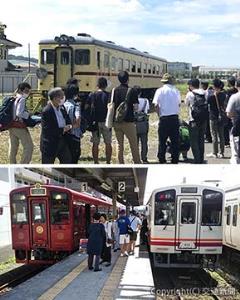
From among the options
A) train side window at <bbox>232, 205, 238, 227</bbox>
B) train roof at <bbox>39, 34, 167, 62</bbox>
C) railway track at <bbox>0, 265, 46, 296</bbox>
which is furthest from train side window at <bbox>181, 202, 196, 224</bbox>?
train roof at <bbox>39, 34, 167, 62</bbox>

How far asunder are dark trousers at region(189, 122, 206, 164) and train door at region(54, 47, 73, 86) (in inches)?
305

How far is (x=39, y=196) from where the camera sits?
8.41 meters

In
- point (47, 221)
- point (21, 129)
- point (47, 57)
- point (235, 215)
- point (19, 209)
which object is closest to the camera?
point (21, 129)

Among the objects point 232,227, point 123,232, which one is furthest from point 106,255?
point 232,227

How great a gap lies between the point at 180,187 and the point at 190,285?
131 cm

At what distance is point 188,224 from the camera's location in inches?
297

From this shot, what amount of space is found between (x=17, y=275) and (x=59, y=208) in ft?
3.98

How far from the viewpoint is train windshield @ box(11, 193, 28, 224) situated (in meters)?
7.77

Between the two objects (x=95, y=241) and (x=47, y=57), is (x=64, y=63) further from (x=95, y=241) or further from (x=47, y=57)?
(x=95, y=241)

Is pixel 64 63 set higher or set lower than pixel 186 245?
higher

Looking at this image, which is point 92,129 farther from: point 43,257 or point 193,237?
point 43,257

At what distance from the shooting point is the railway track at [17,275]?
8309mm

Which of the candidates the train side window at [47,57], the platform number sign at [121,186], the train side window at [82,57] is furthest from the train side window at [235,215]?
the train side window at [47,57]

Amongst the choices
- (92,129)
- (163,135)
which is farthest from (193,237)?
(92,129)
